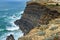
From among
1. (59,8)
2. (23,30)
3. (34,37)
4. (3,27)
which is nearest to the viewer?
(34,37)

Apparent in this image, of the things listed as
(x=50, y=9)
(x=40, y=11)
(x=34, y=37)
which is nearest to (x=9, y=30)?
(x=40, y=11)

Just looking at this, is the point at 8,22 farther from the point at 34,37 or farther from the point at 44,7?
the point at 34,37

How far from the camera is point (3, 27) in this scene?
74188 millimetres

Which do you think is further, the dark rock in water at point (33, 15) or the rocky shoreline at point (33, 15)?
the dark rock in water at point (33, 15)

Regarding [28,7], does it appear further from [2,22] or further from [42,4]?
[2,22]

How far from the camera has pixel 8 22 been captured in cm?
8025

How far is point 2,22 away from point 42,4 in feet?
80.2

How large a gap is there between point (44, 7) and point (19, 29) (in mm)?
12608

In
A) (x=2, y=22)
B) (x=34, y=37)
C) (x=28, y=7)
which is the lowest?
(x=2, y=22)

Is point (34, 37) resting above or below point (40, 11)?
above

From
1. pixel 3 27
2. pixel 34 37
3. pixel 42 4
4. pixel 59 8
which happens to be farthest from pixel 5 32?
pixel 34 37

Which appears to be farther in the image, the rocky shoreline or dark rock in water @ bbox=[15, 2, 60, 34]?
dark rock in water @ bbox=[15, 2, 60, 34]

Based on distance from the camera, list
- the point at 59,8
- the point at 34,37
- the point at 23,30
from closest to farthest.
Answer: the point at 34,37, the point at 59,8, the point at 23,30

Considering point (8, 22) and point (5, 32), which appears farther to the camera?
point (8, 22)
